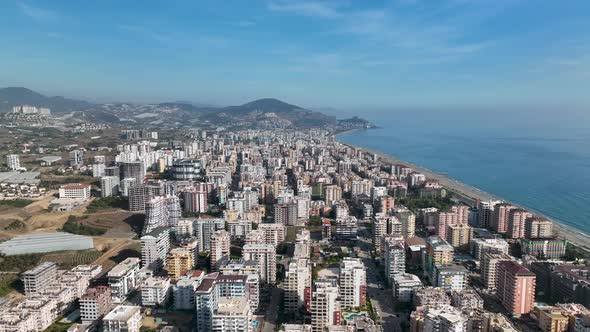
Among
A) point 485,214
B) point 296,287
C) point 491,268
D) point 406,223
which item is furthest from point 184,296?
point 485,214

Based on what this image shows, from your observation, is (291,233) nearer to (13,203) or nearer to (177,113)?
(13,203)

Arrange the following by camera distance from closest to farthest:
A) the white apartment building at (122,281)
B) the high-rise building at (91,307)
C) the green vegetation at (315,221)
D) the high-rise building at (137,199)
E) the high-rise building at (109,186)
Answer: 1. the high-rise building at (91,307)
2. the white apartment building at (122,281)
3. the green vegetation at (315,221)
4. the high-rise building at (137,199)
5. the high-rise building at (109,186)

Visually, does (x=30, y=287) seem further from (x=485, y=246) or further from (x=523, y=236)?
(x=523, y=236)

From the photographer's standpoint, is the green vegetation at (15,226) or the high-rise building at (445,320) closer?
the high-rise building at (445,320)

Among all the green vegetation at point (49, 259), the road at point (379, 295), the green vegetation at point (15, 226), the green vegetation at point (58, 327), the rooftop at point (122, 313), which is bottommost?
the green vegetation at point (58, 327)

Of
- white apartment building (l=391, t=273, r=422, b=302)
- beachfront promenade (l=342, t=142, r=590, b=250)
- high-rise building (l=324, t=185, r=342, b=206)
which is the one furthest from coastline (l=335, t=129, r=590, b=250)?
white apartment building (l=391, t=273, r=422, b=302)

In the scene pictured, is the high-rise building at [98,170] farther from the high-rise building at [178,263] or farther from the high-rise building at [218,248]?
the high-rise building at [178,263]

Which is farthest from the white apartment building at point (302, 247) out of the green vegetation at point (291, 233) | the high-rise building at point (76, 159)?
the high-rise building at point (76, 159)
